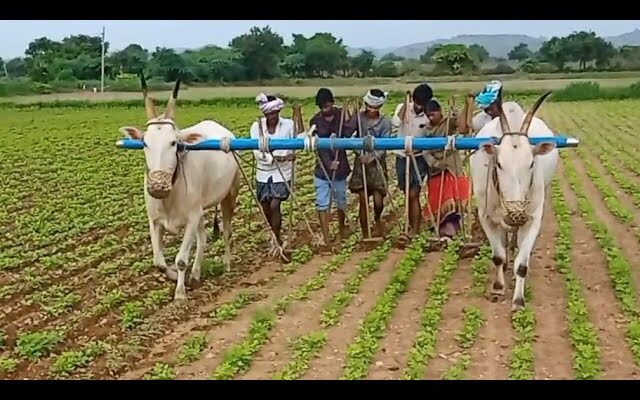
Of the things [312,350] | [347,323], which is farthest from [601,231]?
[312,350]

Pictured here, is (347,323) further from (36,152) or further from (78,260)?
(36,152)

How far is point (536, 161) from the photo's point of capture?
7750 mm

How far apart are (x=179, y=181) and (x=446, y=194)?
11.1 ft

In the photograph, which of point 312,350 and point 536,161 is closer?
point 312,350

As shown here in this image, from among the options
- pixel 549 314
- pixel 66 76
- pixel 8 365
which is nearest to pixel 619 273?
pixel 549 314

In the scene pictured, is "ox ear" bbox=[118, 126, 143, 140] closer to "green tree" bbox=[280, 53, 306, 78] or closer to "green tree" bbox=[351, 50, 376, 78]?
"green tree" bbox=[280, 53, 306, 78]

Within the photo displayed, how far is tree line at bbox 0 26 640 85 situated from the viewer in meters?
55.5

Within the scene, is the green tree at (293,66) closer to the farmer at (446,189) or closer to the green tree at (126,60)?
the green tree at (126,60)

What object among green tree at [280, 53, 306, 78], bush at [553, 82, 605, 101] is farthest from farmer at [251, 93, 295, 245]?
green tree at [280, 53, 306, 78]

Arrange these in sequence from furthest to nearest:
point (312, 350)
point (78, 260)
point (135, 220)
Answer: point (135, 220), point (78, 260), point (312, 350)

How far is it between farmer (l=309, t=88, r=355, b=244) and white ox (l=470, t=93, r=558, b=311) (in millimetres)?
1907

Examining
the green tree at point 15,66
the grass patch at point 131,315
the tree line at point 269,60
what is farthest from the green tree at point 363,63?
the grass patch at point 131,315

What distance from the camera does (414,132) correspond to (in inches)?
401
